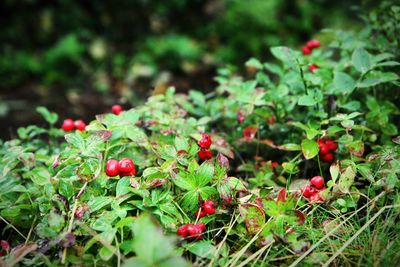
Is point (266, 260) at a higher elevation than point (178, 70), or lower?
lower

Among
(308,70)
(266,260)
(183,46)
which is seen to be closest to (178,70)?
(183,46)

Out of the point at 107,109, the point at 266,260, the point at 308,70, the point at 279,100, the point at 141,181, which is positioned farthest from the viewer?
the point at 107,109

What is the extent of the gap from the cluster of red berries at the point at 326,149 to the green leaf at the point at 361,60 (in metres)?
0.36

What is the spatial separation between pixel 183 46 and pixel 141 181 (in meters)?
3.97

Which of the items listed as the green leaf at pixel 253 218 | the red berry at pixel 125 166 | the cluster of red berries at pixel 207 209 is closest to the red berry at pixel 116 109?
the red berry at pixel 125 166

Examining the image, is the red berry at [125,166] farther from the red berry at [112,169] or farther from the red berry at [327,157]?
the red berry at [327,157]

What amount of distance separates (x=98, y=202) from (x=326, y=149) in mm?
971

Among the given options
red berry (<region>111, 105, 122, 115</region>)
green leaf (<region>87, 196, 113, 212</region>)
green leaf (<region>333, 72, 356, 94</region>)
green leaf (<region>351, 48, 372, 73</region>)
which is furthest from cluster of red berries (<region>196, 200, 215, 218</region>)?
green leaf (<region>351, 48, 372, 73</region>)

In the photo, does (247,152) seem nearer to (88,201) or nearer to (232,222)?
(232,222)

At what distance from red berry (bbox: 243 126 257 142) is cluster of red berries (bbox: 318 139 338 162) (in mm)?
314

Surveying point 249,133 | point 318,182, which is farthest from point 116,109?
point 318,182

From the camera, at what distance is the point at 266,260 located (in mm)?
1294

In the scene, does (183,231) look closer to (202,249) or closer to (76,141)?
(202,249)

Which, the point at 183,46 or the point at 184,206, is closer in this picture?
the point at 184,206
